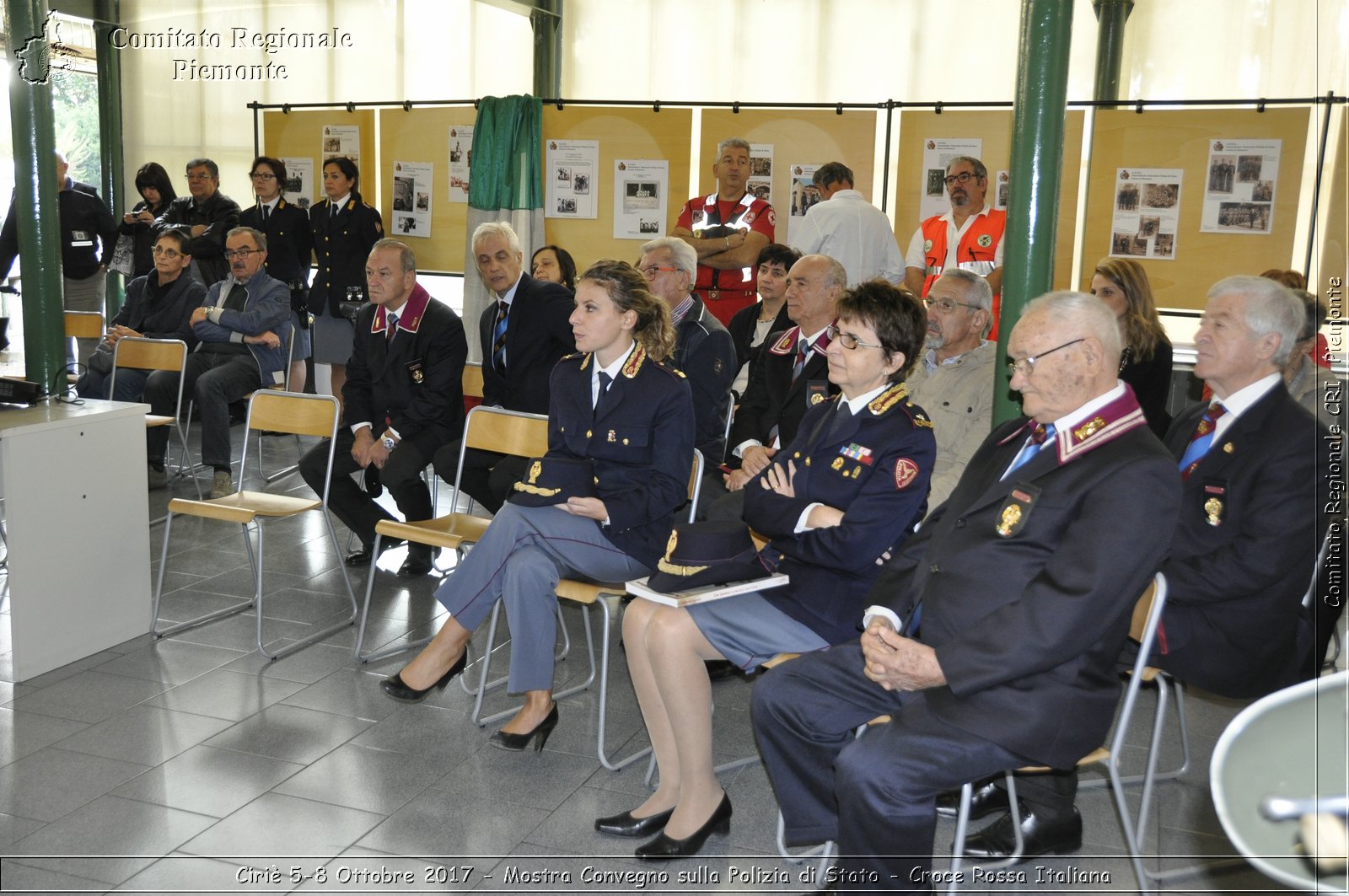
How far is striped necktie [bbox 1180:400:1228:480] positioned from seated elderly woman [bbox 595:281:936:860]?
70cm

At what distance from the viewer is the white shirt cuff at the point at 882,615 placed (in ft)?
7.82

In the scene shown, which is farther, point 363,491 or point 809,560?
point 363,491

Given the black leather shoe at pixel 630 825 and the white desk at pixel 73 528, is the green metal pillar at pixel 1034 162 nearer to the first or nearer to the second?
the black leather shoe at pixel 630 825

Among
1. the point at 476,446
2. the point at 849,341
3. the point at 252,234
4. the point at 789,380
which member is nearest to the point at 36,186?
the point at 252,234

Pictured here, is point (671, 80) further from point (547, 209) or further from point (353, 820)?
point (353, 820)

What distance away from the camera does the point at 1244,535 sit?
2.62 meters

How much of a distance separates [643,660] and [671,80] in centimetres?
637

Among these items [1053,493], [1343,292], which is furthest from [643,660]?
[1343,292]

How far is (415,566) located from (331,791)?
1.95 m

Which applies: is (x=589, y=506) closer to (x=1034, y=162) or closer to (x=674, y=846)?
(x=674, y=846)

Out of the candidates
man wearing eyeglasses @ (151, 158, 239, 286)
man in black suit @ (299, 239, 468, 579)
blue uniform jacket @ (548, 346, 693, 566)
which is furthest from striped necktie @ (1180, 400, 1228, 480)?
man wearing eyeglasses @ (151, 158, 239, 286)

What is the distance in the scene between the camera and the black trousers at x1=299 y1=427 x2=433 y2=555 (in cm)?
443

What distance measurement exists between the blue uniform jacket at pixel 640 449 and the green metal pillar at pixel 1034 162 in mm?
1079

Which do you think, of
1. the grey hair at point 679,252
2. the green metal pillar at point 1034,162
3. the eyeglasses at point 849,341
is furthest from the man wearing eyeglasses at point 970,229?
the eyeglasses at point 849,341
